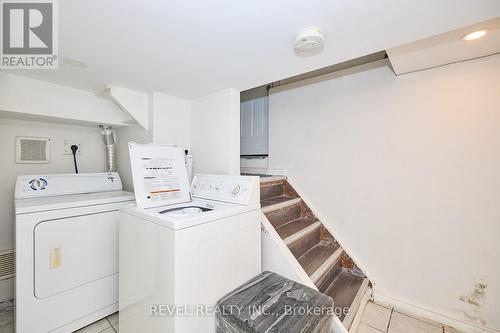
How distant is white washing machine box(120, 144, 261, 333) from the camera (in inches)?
42.4

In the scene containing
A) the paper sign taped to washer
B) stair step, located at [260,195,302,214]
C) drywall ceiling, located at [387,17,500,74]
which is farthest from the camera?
stair step, located at [260,195,302,214]

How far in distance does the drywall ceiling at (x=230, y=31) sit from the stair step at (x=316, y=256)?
1.57m

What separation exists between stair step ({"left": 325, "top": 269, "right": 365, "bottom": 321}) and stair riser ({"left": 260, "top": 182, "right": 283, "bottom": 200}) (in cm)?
99

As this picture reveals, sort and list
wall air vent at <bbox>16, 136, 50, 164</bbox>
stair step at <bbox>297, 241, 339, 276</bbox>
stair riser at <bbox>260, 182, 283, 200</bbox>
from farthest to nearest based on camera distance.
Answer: stair riser at <bbox>260, 182, 283, 200</bbox>
wall air vent at <bbox>16, 136, 50, 164</bbox>
stair step at <bbox>297, 241, 339, 276</bbox>

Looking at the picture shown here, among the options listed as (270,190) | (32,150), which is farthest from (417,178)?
(32,150)

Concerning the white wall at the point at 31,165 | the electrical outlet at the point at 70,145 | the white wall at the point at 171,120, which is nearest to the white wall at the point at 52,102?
the white wall at the point at 31,165

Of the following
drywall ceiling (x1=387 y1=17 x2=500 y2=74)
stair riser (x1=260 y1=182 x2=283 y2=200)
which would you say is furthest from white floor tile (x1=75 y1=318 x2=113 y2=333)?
drywall ceiling (x1=387 y1=17 x2=500 y2=74)

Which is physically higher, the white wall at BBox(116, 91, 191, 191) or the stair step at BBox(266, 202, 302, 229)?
the white wall at BBox(116, 91, 191, 191)

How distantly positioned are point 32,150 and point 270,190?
229 cm

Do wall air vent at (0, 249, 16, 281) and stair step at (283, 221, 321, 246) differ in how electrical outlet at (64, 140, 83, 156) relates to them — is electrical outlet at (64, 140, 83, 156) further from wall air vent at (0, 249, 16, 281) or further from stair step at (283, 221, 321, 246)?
stair step at (283, 221, 321, 246)

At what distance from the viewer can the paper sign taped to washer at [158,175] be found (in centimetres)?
149

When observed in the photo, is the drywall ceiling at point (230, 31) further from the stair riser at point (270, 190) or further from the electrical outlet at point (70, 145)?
the stair riser at point (270, 190)

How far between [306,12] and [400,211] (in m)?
1.72

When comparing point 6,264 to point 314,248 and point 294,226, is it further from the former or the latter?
point 314,248
